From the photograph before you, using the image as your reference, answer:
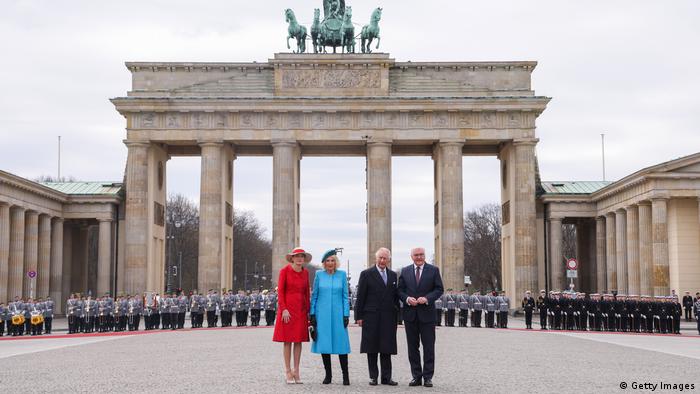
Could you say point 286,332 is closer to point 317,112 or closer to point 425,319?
point 425,319

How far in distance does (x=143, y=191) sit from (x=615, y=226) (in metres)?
28.3

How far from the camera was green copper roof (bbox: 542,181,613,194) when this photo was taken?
62.9 meters

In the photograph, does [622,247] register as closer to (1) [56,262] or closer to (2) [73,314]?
(2) [73,314]

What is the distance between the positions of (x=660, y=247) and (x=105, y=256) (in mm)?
32500

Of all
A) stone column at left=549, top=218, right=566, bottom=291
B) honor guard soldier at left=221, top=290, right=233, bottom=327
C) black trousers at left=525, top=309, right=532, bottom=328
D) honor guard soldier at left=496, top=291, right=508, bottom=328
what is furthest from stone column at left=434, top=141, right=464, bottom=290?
black trousers at left=525, top=309, right=532, bottom=328

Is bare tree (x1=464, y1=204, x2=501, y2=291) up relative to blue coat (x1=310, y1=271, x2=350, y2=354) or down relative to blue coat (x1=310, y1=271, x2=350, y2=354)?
up

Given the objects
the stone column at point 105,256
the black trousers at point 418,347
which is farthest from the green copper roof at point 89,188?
the black trousers at point 418,347

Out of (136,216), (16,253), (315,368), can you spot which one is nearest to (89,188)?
(136,216)

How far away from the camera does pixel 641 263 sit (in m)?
49.8

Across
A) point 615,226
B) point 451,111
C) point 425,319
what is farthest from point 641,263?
point 425,319

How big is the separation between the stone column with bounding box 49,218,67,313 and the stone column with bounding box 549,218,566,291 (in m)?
30.5

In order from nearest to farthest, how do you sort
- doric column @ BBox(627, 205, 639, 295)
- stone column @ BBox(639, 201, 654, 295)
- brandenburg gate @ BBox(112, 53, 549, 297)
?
1. stone column @ BBox(639, 201, 654, 295)
2. doric column @ BBox(627, 205, 639, 295)
3. brandenburg gate @ BBox(112, 53, 549, 297)

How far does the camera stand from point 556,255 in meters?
60.0

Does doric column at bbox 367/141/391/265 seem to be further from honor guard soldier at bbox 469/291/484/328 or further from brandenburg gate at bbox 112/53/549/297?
honor guard soldier at bbox 469/291/484/328
